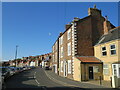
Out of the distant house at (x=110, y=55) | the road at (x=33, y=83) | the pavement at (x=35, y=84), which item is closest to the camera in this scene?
the pavement at (x=35, y=84)

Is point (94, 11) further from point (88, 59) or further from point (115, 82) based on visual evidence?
point (115, 82)

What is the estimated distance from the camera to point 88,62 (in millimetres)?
20969

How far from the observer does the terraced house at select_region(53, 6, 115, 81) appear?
21.0 metres

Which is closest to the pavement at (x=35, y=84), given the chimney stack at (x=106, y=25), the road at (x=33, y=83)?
the road at (x=33, y=83)

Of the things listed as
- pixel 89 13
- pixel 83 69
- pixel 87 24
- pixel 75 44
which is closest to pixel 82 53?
pixel 75 44

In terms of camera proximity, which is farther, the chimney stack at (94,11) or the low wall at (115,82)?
the chimney stack at (94,11)

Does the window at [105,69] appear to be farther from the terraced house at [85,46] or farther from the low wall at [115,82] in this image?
the low wall at [115,82]

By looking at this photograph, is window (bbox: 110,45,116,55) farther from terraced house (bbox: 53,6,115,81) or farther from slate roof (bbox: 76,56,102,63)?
slate roof (bbox: 76,56,102,63)

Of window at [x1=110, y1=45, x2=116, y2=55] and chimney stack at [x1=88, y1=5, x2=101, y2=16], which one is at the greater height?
chimney stack at [x1=88, y1=5, x2=101, y2=16]

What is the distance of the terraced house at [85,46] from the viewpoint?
21.0 meters

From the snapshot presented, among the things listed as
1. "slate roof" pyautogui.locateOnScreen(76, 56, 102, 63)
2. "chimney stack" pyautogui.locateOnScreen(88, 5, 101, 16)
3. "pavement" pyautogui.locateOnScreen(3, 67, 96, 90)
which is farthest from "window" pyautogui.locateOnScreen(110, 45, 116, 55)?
"pavement" pyautogui.locateOnScreen(3, 67, 96, 90)

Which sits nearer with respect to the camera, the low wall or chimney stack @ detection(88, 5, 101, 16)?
the low wall

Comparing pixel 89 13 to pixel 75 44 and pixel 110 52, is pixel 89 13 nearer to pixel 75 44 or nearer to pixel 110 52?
pixel 75 44

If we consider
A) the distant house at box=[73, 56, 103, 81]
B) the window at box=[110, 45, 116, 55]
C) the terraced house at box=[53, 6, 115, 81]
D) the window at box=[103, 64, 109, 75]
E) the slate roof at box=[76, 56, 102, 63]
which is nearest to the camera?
the window at box=[110, 45, 116, 55]
